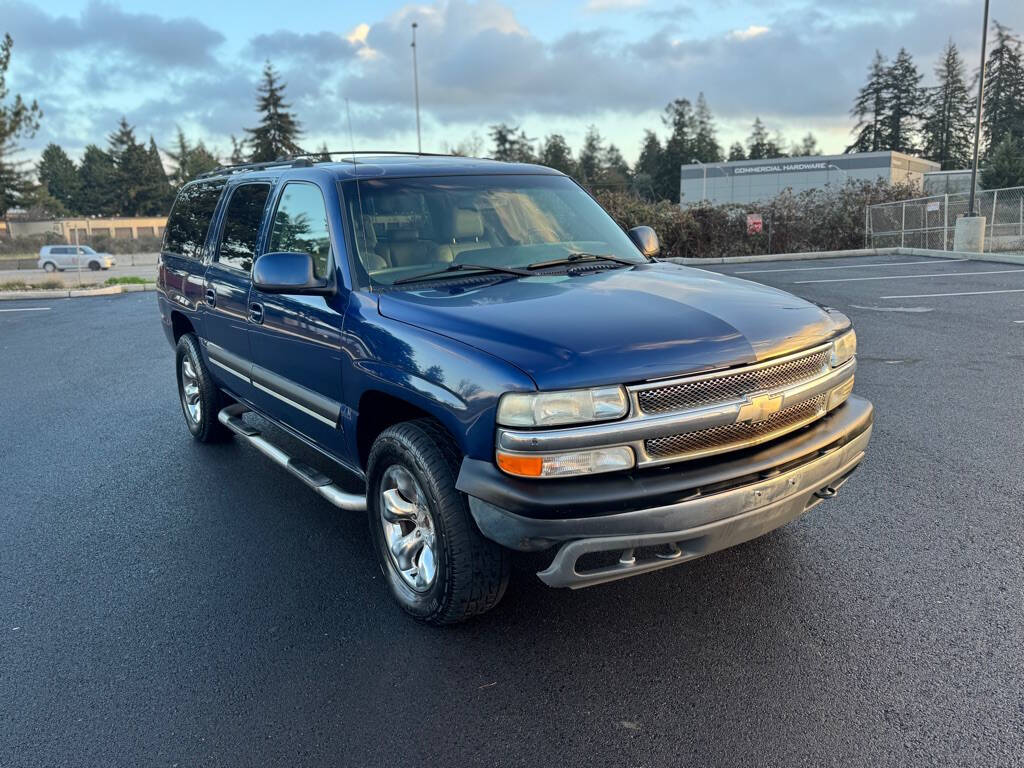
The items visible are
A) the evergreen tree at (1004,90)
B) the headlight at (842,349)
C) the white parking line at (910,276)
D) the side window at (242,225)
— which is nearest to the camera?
the headlight at (842,349)

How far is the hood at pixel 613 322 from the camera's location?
2.77 m

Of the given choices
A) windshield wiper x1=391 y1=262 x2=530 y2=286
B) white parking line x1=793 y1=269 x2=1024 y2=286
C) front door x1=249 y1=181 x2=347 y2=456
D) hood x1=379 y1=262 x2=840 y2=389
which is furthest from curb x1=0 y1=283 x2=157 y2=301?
hood x1=379 y1=262 x2=840 y2=389

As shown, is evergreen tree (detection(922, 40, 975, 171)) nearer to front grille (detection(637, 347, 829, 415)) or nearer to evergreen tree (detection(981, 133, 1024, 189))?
evergreen tree (detection(981, 133, 1024, 189))

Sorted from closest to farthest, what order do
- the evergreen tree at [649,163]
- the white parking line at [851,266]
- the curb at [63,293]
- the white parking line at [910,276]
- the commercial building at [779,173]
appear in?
1. the white parking line at [910,276]
2. the white parking line at [851,266]
3. the curb at [63,293]
4. the commercial building at [779,173]
5. the evergreen tree at [649,163]

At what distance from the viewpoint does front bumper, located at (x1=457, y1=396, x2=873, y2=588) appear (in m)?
2.72

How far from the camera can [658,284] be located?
3.61 m

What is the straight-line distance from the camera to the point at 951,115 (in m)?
99.8

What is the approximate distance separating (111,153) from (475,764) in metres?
114

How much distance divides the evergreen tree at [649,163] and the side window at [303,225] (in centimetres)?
10240

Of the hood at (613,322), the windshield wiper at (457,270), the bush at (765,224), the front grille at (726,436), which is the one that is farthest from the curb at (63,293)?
the front grille at (726,436)

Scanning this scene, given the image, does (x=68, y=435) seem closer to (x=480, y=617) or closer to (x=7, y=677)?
A: (x=7, y=677)

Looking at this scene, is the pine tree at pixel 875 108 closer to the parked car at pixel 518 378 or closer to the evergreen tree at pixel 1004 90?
the evergreen tree at pixel 1004 90

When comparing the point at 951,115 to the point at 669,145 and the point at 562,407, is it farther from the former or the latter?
the point at 562,407

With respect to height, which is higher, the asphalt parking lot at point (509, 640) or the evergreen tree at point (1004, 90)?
the evergreen tree at point (1004, 90)
